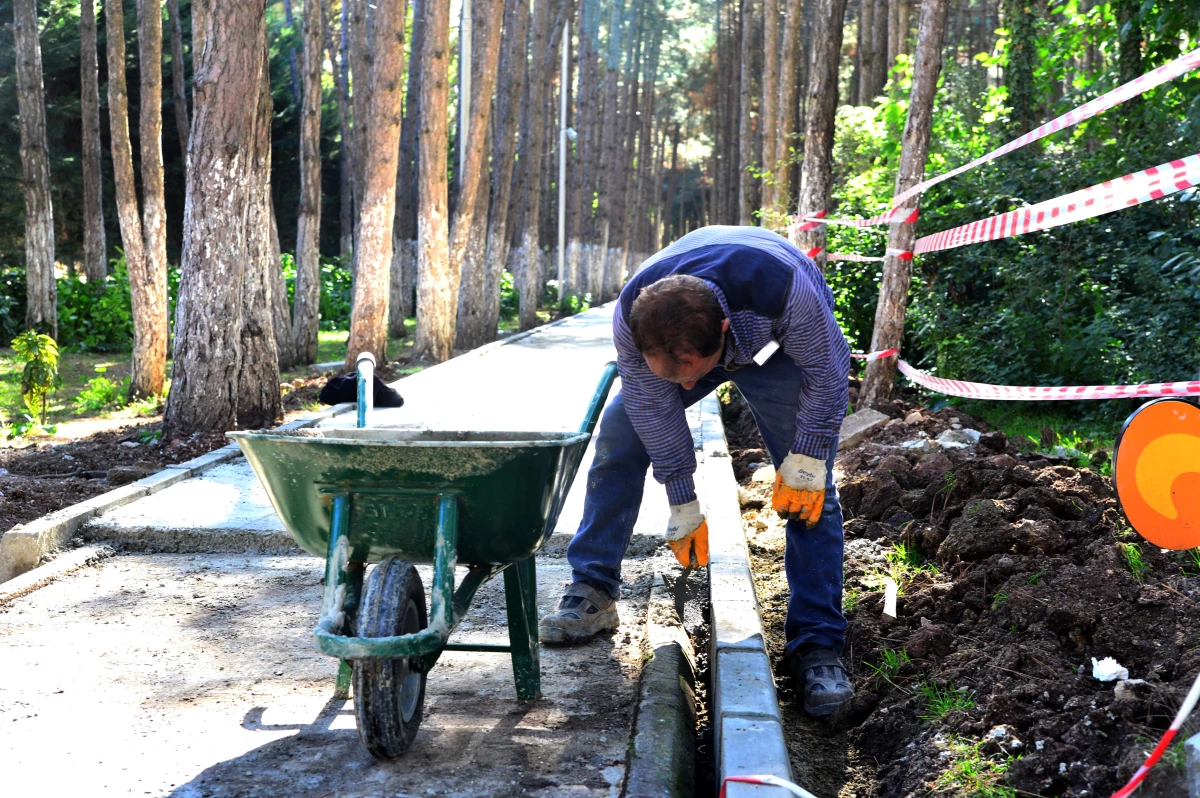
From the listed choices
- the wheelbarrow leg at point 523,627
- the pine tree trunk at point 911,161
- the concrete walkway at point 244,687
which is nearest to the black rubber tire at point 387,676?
the concrete walkway at point 244,687

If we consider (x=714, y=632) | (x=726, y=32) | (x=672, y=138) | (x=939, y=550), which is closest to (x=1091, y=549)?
(x=939, y=550)

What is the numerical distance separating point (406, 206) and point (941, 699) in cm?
2086

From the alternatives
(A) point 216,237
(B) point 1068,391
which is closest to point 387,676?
(B) point 1068,391

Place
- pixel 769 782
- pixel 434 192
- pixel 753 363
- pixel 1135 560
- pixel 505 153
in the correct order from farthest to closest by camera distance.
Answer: pixel 505 153
pixel 434 192
pixel 1135 560
pixel 753 363
pixel 769 782

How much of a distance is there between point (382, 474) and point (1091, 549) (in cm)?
264

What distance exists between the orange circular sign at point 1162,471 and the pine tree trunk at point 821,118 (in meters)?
7.41

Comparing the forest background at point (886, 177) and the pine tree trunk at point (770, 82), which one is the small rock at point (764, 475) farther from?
the pine tree trunk at point (770, 82)

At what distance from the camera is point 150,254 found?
37.2 feet

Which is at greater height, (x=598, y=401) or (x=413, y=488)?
(x=598, y=401)

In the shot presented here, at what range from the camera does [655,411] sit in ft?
11.4

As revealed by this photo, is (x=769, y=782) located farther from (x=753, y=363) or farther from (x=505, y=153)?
(x=505, y=153)

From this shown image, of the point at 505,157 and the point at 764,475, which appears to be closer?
the point at 764,475

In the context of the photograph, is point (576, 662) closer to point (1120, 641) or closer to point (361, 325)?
point (1120, 641)

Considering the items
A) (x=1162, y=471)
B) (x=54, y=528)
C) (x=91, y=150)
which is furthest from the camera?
(x=91, y=150)
